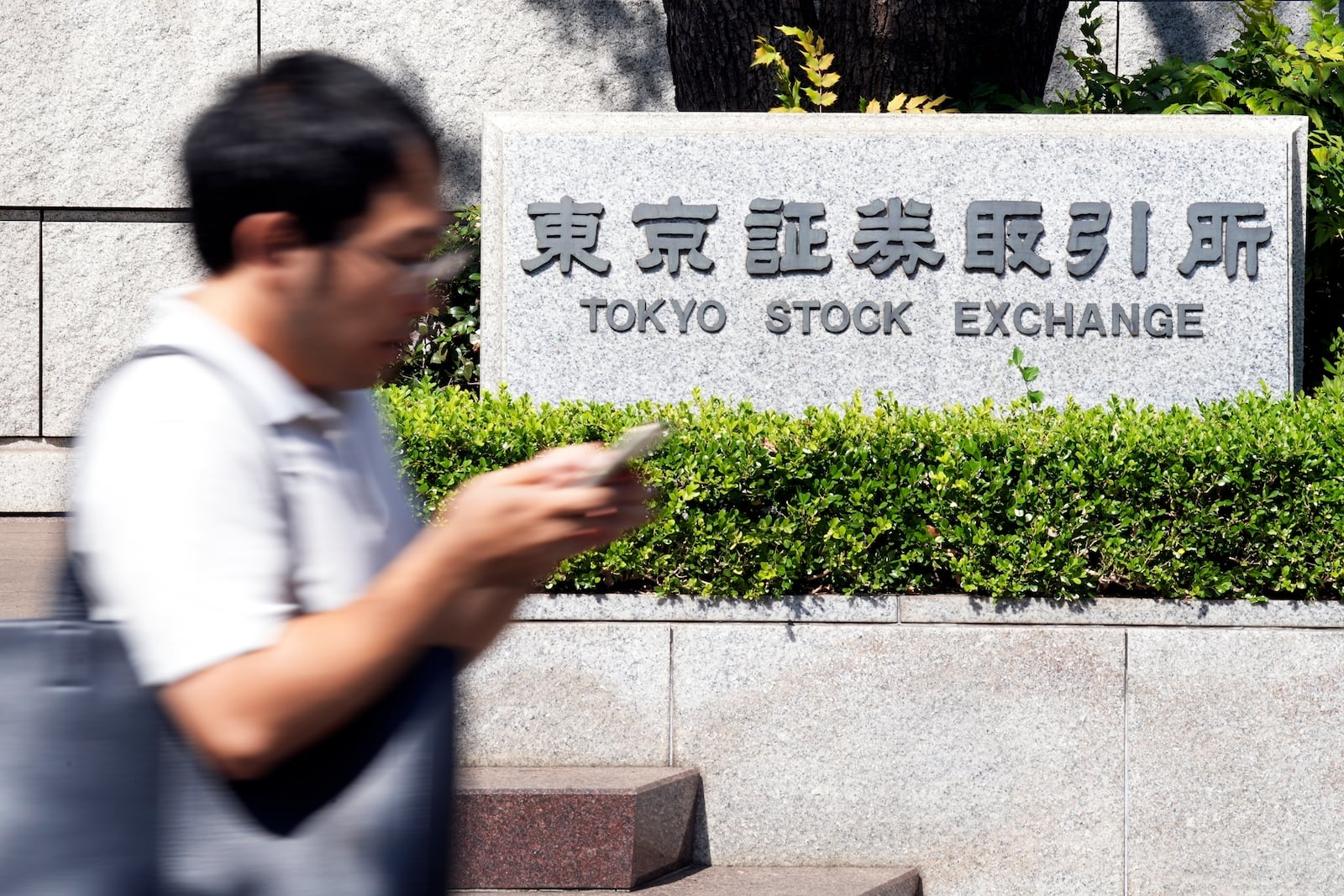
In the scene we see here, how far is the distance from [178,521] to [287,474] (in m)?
0.11

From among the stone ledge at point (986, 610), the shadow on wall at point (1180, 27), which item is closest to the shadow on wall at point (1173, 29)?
the shadow on wall at point (1180, 27)

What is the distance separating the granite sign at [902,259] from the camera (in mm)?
5133

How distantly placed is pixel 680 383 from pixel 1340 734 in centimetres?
251

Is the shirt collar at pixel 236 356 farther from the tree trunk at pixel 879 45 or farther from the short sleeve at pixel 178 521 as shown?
the tree trunk at pixel 879 45

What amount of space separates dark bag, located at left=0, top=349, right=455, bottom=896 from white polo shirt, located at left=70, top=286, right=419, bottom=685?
42 mm

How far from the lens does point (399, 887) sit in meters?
1.10

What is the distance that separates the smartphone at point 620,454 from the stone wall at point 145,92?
6.58 metres

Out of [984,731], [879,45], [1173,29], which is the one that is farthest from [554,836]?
[1173,29]

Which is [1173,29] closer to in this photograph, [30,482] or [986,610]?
[986,610]

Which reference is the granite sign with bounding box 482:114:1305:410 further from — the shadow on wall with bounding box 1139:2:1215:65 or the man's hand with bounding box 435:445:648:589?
the man's hand with bounding box 435:445:648:589

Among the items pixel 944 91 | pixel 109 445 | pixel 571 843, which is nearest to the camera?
pixel 109 445

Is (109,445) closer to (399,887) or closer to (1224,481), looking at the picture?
(399,887)

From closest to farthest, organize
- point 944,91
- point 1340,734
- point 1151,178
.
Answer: point 1340,734 < point 1151,178 < point 944,91

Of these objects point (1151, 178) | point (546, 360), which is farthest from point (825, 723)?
point (1151, 178)
